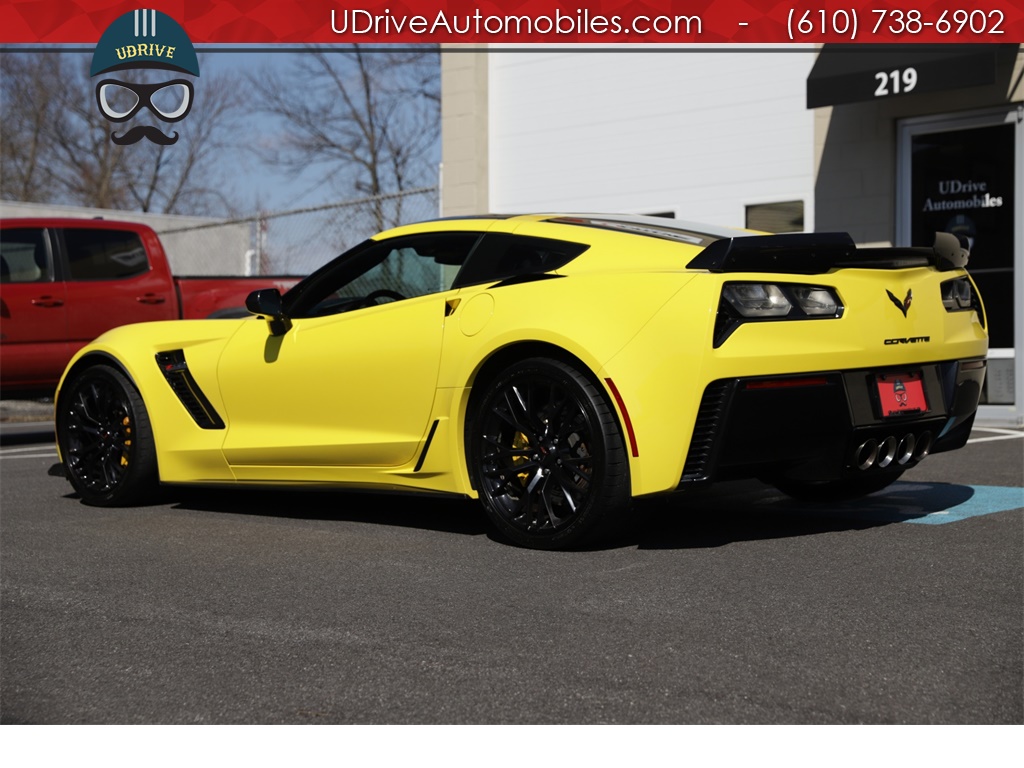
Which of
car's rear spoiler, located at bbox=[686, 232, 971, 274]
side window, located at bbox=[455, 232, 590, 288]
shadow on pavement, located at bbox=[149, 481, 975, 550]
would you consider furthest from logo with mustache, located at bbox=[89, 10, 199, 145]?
car's rear spoiler, located at bbox=[686, 232, 971, 274]

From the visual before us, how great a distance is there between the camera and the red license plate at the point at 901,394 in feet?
16.1

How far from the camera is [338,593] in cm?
433

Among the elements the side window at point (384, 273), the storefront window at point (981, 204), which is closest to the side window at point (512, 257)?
the side window at point (384, 273)

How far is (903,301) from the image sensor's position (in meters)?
5.02

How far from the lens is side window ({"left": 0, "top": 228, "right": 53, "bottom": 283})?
A: 10930 mm

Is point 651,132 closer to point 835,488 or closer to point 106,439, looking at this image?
point 835,488

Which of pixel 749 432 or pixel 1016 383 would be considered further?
pixel 1016 383

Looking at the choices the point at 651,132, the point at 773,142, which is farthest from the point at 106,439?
the point at 651,132

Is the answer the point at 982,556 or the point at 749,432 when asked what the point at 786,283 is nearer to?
the point at 749,432

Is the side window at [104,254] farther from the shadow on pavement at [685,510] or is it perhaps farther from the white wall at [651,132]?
the white wall at [651,132]

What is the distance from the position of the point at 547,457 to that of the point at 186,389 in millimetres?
2235

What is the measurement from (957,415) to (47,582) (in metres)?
3.51

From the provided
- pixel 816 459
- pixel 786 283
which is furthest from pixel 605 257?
pixel 816 459
